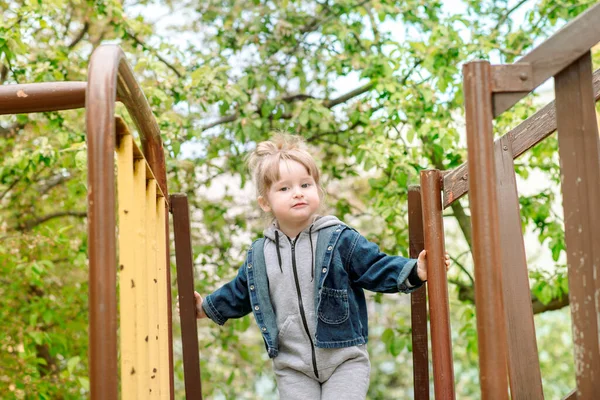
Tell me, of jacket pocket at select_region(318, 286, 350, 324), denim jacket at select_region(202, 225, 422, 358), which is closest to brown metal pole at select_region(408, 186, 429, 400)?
denim jacket at select_region(202, 225, 422, 358)

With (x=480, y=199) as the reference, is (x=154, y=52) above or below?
above

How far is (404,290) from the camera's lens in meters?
2.38

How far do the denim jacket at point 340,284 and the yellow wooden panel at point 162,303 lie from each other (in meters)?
0.33

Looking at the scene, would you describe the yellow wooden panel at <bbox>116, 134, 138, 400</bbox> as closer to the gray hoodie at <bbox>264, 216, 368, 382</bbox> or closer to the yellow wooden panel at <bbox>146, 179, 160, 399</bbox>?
the yellow wooden panel at <bbox>146, 179, 160, 399</bbox>

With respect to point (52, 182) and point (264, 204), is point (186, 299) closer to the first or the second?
point (264, 204)

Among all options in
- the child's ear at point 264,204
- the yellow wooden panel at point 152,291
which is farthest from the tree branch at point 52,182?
the yellow wooden panel at point 152,291

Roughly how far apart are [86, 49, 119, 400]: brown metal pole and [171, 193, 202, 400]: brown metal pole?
131cm

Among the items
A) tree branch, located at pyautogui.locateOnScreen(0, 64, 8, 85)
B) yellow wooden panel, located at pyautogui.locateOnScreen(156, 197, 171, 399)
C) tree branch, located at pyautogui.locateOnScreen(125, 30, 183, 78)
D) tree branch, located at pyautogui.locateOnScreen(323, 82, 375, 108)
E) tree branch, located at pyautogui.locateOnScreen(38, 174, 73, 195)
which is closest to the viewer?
yellow wooden panel, located at pyautogui.locateOnScreen(156, 197, 171, 399)

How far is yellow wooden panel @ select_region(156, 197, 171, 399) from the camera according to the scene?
2209 mm

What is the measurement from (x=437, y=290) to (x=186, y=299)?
37.6 inches

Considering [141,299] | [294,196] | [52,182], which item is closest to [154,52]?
[52,182]

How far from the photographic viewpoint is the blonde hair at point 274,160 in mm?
2686

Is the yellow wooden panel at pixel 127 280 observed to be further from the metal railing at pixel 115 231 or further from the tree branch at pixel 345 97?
the tree branch at pixel 345 97

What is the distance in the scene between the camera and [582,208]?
151cm
